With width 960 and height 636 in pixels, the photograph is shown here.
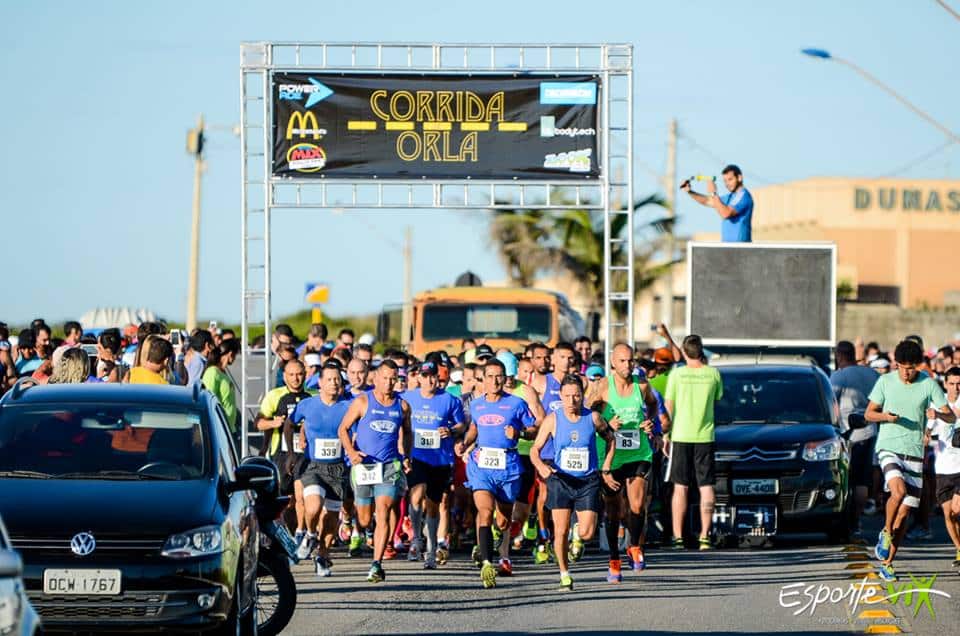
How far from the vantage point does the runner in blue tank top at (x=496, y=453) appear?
50.6 ft

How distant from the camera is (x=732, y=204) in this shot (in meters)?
22.2

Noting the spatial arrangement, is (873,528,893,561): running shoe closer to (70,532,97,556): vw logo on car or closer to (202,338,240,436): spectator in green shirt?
(202,338,240,436): spectator in green shirt

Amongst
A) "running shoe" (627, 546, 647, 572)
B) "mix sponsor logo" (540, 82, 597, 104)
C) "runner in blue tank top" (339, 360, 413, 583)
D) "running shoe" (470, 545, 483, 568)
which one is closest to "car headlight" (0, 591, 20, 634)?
"runner in blue tank top" (339, 360, 413, 583)

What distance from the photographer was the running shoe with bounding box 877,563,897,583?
14.8 metres

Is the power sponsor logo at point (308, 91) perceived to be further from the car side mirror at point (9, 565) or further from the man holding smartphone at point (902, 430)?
the car side mirror at point (9, 565)

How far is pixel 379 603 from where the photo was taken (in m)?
13.5

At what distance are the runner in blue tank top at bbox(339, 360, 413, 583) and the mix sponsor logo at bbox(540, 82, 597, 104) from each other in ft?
23.0

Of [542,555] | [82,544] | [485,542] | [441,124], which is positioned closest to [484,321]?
[441,124]

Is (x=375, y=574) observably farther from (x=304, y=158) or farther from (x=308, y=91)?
(x=308, y=91)

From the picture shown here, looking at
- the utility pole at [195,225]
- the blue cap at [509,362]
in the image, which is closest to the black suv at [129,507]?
the blue cap at [509,362]

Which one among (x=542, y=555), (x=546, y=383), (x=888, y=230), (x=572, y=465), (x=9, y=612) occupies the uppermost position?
(x=888, y=230)

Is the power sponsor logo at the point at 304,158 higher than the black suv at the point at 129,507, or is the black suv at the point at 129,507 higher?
the power sponsor logo at the point at 304,158

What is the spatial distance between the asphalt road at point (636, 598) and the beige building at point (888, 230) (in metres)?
67.0

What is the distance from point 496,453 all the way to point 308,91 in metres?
7.48
